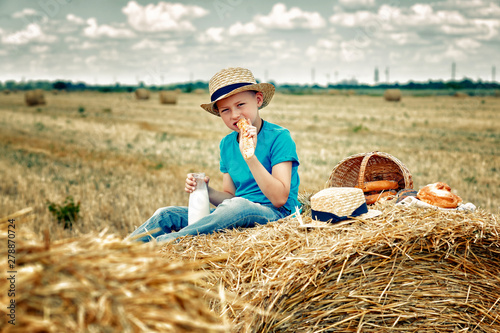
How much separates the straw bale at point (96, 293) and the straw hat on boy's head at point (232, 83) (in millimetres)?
2112

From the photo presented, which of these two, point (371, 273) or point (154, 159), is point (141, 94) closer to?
point (154, 159)

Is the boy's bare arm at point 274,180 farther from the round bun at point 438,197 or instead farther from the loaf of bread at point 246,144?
the round bun at point 438,197

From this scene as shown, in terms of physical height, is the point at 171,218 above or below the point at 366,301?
above

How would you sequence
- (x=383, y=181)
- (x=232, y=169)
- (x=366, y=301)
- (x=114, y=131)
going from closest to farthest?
(x=366, y=301) → (x=232, y=169) → (x=383, y=181) → (x=114, y=131)

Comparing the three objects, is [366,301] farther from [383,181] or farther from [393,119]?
[393,119]

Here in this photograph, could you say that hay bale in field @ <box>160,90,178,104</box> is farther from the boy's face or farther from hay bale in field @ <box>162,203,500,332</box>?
hay bale in field @ <box>162,203,500,332</box>

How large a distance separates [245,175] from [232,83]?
31.1 inches

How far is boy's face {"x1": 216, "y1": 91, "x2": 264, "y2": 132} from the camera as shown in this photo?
328 cm

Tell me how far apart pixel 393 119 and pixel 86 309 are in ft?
65.4

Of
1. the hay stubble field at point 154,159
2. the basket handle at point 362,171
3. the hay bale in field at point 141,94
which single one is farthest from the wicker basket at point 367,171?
the hay bale in field at point 141,94

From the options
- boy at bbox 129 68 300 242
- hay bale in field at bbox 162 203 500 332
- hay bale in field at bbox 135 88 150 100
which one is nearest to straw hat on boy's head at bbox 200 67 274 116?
boy at bbox 129 68 300 242

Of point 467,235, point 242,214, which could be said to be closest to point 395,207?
point 467,235

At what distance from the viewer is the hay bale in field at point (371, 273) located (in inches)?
91.4

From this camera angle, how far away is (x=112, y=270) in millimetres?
1204
